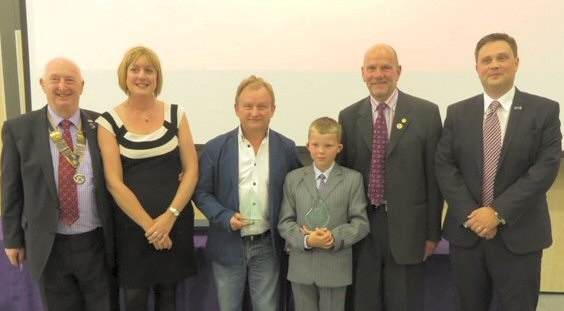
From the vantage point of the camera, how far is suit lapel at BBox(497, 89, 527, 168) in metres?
1.95

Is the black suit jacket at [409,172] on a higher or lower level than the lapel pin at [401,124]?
lower

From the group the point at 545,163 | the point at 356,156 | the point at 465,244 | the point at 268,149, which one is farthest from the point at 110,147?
the point at 545,163

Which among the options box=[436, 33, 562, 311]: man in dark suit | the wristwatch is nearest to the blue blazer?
the wristwatch

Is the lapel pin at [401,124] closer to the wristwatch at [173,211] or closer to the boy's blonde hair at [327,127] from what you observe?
the boy's blonde hair at [327,127]

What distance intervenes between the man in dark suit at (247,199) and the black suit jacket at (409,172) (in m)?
0.41

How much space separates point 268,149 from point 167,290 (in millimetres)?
784

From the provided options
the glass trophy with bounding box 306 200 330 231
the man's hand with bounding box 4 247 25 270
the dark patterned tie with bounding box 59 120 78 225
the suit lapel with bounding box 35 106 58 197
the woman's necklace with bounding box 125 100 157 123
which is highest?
the woman's necklace with bounding box 125 100 157 123

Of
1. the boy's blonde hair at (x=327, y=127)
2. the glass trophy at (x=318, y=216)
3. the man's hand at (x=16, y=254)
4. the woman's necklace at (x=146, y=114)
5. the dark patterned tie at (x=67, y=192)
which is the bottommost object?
the man's hand at (x=16, y=254)

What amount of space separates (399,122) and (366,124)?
15 cm

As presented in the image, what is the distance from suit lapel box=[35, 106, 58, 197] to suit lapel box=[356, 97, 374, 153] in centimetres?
135

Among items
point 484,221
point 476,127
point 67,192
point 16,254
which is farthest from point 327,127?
point 16,254

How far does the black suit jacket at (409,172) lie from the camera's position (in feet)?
6.66

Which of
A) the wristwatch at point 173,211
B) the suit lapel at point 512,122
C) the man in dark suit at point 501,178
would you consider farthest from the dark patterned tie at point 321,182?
the suit lapel at point 512,122

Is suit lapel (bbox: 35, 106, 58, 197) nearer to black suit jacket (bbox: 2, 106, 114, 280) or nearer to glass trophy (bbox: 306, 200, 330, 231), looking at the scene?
black suit jacket (bbox: 2, 106, 114, 280)
